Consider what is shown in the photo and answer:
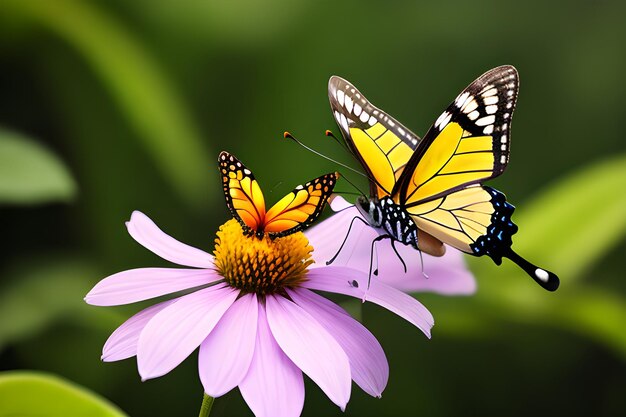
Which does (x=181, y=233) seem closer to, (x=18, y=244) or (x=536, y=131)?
(x=18, y=244)

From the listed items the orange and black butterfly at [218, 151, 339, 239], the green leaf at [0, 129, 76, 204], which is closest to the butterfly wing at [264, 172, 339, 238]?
the orange and black butterfly at [218, 151, 339, 239]

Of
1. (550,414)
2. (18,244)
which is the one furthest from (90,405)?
(550,414)

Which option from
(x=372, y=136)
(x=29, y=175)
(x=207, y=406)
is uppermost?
(x=372, y=136)

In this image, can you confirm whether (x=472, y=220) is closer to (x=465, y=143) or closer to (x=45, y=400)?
(x=465, y=143)

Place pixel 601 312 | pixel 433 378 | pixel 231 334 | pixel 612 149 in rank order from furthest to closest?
pixel 612 149 < pixel 433 378 < pixel 601 312 < pixel 231 334

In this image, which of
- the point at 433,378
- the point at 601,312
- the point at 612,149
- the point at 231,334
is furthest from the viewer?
the point at 612,149

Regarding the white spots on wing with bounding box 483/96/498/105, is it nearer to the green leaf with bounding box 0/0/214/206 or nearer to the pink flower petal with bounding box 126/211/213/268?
the pink flower petal with bounding box 126/211/213/268

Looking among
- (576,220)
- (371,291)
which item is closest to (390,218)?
(371,291)
